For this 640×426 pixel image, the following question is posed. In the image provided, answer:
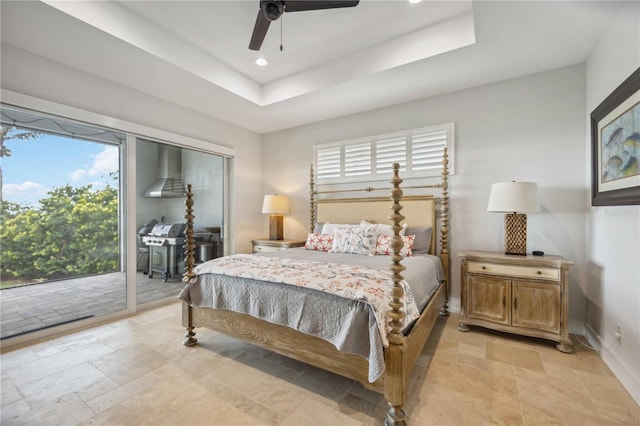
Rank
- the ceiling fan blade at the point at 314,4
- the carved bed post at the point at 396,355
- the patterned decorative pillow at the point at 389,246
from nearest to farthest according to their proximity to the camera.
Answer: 1. the carved bed post at the point at 396,355
2. the ceiling fan blade at the point at 314,4
3. the patterned decorative pillow at the point at 389,246

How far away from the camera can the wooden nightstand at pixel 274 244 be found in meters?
4.33

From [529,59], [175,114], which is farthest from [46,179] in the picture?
[529,59]

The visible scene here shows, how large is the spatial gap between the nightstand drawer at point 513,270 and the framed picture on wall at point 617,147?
2.42 ft

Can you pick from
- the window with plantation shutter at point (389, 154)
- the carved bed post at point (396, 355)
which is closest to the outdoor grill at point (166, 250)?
the window with plantation shutter at point (389, 154)

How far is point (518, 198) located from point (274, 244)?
3.33m

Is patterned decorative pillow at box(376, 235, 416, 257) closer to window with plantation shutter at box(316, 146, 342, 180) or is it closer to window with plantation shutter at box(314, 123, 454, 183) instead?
window with plantation shutter at box(314, 123, 454, 183)

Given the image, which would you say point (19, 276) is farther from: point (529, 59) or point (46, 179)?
point (529, 59)

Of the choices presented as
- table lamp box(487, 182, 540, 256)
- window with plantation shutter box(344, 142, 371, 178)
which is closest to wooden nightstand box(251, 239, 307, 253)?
window with plantation shutter box(344, 142, 371, 178)

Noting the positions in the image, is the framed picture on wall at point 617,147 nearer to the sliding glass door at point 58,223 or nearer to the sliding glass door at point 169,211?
the sliding glass door at point 169,211

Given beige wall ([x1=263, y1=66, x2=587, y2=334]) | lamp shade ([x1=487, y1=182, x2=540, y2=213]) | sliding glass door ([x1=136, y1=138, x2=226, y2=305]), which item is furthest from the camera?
sliding glass door ([x1=136, y1=138, x2=226, y2=305])

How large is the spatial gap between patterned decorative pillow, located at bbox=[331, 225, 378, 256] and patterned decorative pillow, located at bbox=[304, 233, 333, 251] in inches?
4.2

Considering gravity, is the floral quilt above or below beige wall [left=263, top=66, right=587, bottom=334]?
below

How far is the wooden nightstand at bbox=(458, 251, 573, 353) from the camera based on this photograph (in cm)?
246

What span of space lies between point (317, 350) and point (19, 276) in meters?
3.17
